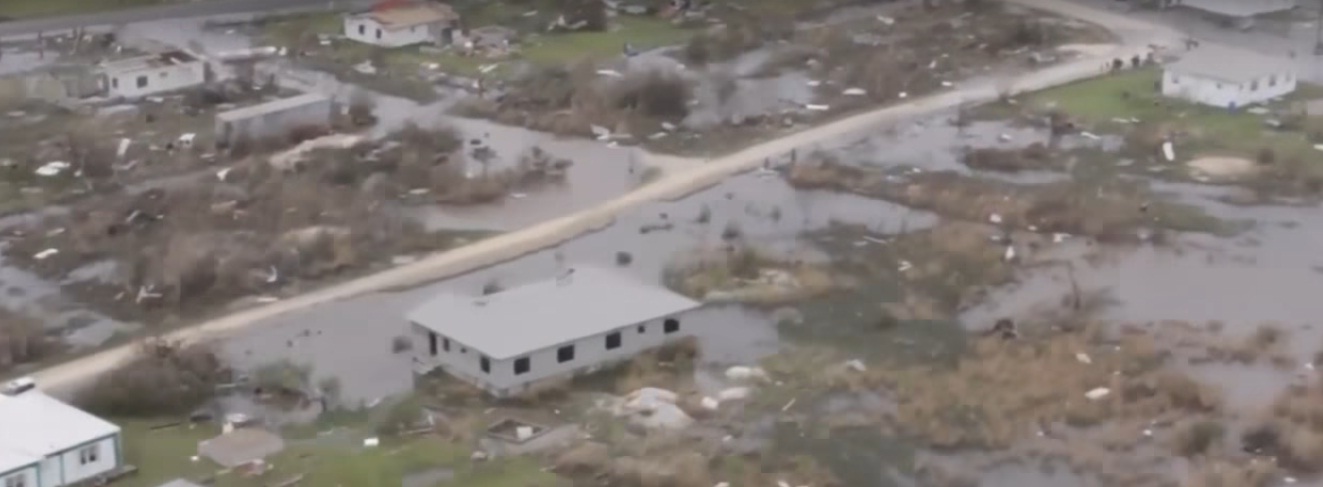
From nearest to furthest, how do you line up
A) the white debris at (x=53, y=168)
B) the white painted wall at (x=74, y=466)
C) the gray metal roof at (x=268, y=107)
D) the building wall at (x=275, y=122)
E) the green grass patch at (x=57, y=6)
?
the white painted wall at (x=74, y=466), the white debris at (x=53, y=168), the building wall at (x=275, y=122), the gray metal roof at (x=268, y=107), the green grass patch at (x=57, y=6)

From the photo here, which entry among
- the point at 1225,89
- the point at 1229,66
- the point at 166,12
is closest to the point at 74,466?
the point at 1225,89

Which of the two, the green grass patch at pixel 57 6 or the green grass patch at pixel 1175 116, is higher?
the green grass patch at pixel 1175 116

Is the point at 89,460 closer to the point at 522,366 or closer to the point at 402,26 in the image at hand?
the point at 522,366

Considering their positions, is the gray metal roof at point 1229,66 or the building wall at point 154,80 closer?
the gray metal roof at point 1229,66

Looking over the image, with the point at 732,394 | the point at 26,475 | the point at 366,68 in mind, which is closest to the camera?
the point at 26,475

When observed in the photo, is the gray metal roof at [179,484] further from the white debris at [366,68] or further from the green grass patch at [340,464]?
the white debris at [366,68]

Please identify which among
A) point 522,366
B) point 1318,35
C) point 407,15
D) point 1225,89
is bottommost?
point 1318,35

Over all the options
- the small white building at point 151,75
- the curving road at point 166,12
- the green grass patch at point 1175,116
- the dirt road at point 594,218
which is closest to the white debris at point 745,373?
the dirt road at point 594,218
